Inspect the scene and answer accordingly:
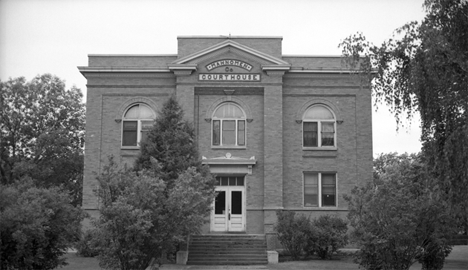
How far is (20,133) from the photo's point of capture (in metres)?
44.1

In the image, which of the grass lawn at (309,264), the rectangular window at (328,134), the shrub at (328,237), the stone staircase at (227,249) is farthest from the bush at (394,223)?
the rectangular window at (328,134)

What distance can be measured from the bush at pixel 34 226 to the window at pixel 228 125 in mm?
14108

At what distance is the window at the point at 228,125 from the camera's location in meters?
33.7

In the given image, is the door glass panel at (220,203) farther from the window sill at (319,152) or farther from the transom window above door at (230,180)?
the window sill at (319,152)

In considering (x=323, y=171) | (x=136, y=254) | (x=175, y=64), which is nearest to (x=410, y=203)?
(x=136, y=254)

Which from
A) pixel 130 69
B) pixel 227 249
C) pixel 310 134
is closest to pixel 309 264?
pixel 227 249

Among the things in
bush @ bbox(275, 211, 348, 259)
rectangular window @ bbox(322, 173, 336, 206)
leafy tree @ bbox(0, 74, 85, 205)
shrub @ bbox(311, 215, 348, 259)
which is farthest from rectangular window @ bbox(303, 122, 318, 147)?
leafy tree @ bbox(0, 74, 85, 205)

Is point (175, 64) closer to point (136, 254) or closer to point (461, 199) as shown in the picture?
point (136, 254)

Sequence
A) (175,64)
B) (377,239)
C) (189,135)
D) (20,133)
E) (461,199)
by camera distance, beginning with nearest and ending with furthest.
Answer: (461,199)
(377,239)
(189,135)
(175,64)
(20,133)

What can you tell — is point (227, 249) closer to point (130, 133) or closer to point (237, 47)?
point (130, 133)

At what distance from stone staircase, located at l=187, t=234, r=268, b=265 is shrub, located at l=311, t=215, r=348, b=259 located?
257cm

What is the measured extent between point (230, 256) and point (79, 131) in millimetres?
21801

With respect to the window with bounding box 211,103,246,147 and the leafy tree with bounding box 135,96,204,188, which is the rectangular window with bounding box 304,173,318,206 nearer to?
the window with bounding box 211,103,246,147

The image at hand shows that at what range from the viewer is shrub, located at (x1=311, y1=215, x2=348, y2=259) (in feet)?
92.1
